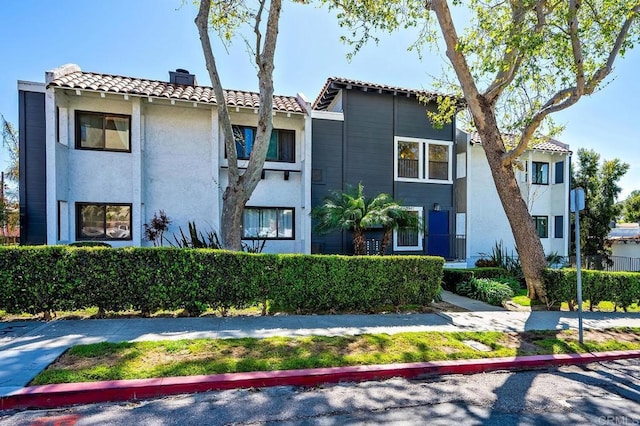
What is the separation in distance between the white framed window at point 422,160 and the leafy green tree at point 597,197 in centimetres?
1194

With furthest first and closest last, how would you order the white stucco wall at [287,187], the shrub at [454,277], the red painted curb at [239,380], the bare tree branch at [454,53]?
the white stucco wall at [287,187], the shrub at [454,277], the bare tree branch at [454,53], the red painted curb at [239,380]

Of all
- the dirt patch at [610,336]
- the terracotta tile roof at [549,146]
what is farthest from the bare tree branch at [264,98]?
the terracotta tile roof at [549,146]

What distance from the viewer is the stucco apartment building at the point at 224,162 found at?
10.8 m

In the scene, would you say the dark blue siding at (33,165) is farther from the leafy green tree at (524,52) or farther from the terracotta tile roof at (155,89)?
the leafy green tree at (524,52)

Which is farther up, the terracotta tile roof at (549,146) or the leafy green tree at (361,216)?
the terracotta tile roof at (549,146)

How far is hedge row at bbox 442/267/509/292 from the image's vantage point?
11.7m

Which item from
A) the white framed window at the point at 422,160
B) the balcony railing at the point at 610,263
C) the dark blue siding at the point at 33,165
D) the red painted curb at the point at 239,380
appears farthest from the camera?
the balcony railing at the point at 610,263

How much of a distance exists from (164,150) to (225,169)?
2.32 m

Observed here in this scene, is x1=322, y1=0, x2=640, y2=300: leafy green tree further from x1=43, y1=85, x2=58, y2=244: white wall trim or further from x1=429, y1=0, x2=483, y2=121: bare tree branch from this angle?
x1=43, y1=85, x2=58, y2=244: white wall trim

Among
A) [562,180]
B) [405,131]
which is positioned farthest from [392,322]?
[562,180]

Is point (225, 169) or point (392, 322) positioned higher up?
point (225, 169)

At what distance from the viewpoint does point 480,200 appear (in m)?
17.2

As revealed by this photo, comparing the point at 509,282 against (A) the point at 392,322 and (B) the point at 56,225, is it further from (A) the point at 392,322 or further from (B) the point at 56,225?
(B) the point at 56,225

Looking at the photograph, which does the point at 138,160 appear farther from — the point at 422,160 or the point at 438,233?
the point at 438,233
